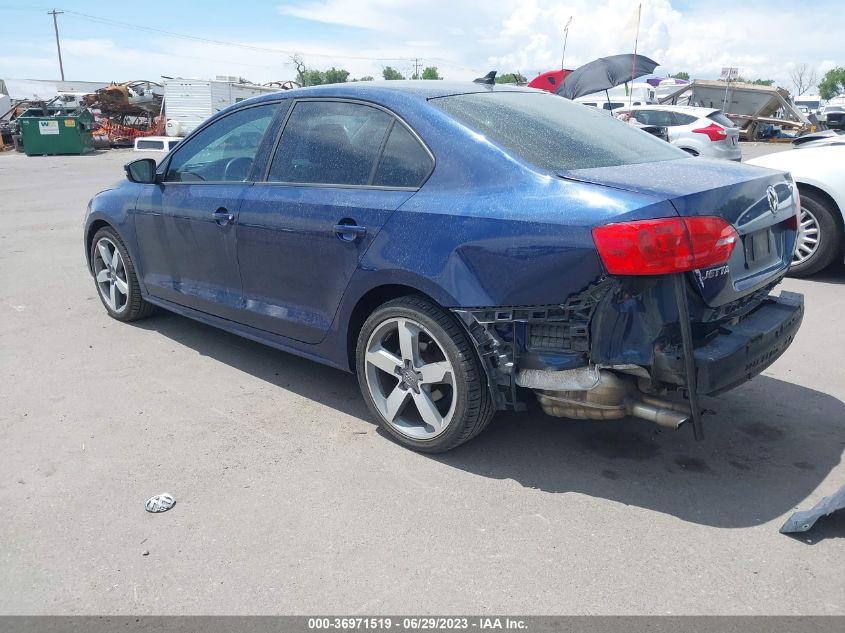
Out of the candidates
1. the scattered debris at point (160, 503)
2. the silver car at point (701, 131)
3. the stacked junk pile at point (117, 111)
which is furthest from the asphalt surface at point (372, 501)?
the stacked junk pile at point (117, 111)

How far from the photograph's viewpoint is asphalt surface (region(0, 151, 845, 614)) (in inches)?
99.3

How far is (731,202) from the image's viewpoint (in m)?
2.97

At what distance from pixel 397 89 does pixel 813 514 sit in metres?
2.67

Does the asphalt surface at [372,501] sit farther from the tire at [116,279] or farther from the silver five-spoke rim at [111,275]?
the silver five-spoke rim at [111,275]

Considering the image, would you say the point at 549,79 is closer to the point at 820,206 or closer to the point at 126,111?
the point at 820,206

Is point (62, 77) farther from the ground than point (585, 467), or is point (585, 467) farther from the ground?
point (62, 77)

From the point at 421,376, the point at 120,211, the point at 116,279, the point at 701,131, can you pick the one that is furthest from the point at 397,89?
the point at 701,131

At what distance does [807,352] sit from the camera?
481 centimetres

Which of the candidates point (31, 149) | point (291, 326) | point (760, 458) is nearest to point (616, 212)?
point (760, 458)

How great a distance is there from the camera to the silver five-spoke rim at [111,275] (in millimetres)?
5477

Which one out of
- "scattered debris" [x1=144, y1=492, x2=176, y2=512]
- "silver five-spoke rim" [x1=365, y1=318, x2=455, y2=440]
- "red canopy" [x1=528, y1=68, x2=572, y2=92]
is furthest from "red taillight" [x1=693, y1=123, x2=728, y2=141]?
"scattered debris" [x1=144, y1=492, x2=176, y2=512]
